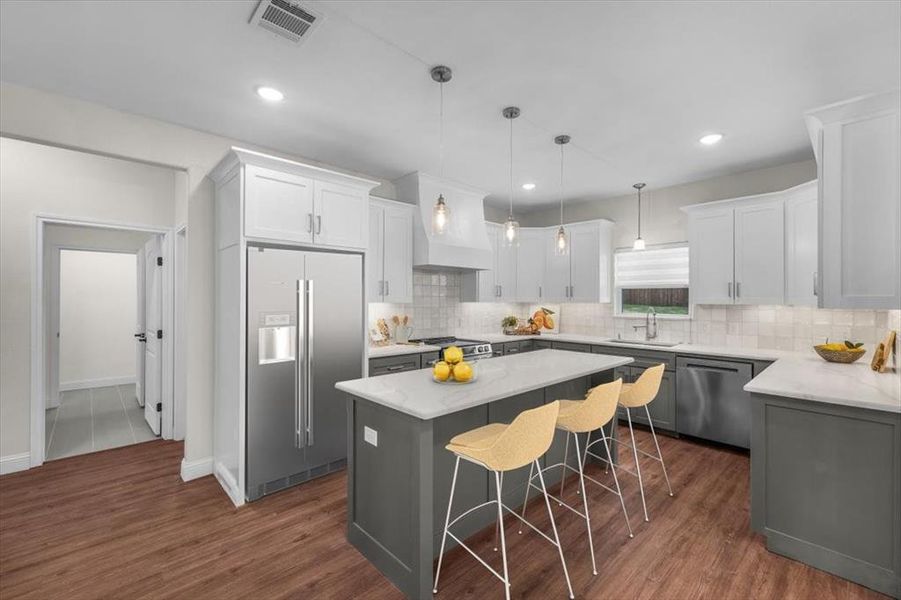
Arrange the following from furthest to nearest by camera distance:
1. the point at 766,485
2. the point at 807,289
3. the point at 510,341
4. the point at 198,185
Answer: the point at 510,341 → the point at 807,289 → the point at 198,185 → the point at 766,485

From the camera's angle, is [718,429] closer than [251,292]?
No

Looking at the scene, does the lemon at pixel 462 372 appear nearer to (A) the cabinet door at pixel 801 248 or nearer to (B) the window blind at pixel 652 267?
(A) the cabinet door at pixel 801 248

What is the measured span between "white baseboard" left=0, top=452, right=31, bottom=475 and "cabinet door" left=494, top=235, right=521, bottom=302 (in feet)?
16.0

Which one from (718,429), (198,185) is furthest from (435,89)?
(718,429)

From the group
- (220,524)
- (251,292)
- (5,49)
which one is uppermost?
(5,49)

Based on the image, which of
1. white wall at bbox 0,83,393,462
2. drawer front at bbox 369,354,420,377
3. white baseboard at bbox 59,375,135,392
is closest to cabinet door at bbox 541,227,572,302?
drawer front at bbox 369,354,420,377

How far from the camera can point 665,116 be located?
9.86 feet

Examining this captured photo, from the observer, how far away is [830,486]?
6.95 ft

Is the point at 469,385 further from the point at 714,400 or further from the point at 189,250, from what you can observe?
the point at 714,400

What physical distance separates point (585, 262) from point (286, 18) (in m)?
4.28

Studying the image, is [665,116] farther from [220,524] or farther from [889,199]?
[220,524]

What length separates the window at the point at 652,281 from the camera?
4.84 m

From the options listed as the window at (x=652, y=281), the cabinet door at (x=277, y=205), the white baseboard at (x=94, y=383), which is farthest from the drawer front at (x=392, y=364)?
the white baseboard at (x=94, y=383)

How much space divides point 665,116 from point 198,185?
144 inches
